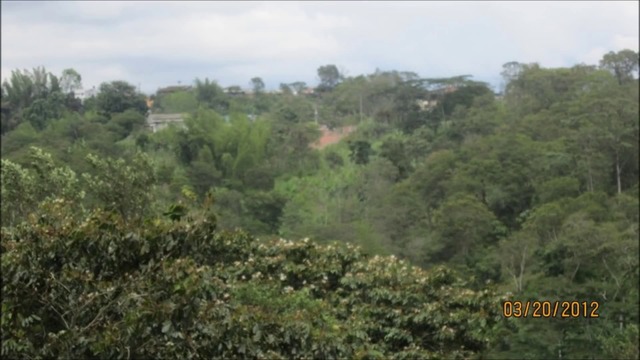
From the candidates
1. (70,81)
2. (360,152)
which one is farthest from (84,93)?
(360,152)

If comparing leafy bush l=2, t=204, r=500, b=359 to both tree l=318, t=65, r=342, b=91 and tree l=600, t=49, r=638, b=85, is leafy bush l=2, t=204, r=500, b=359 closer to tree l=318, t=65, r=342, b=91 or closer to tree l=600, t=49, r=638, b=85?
tree l=600, t=49, r=638, b=85

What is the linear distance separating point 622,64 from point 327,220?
1774 centimetres

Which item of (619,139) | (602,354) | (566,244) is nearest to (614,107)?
(619,139)

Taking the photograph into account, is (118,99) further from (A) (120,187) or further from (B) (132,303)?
(B) (132,303)

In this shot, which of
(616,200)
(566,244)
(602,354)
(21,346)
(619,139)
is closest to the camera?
(21,346)

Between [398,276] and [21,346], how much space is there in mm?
4857

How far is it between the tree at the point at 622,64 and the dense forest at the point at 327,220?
10 centimetres

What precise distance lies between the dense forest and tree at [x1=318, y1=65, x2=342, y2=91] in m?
5.74

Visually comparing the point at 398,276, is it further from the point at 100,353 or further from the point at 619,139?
the point at 619,139

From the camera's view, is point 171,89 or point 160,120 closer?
point 160,120

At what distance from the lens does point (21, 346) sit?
3.56 m

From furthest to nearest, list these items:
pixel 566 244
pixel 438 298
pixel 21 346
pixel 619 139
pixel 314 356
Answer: pixel 619 139, pixel 566 244, pixel 438 298, pixel 314 356, pixel 21 346

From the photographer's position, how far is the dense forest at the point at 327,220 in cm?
394

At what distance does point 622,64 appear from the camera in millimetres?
34375
